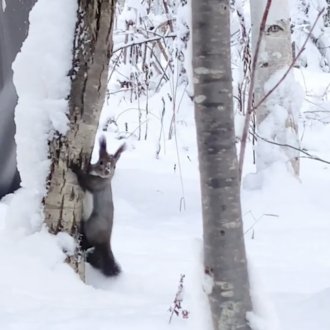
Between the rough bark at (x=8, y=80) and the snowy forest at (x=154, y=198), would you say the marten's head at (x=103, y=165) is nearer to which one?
the snowy forest at (x=154, y=198)

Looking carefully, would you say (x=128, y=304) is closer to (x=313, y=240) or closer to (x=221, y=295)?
(x=221, y=295)

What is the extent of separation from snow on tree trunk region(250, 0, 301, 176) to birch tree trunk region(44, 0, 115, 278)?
78.5 inches

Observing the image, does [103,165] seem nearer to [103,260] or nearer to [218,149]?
[103,260]

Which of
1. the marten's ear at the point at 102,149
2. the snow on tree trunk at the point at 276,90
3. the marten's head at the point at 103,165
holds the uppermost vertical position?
the snow on tree trunk at the point at 276,90

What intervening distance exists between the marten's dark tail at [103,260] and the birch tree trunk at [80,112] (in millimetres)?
118

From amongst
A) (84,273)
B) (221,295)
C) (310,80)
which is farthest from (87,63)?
(310,80)

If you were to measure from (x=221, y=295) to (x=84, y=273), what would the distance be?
1266 millimetres

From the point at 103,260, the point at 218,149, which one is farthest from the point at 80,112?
the point at 218,149

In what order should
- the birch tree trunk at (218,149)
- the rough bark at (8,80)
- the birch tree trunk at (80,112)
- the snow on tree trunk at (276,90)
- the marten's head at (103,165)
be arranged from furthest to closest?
the snow on tree trunk at (276,90), the rough bark at (8,80), the marten's head at (103,165), the birch tree trunk at (80,112), the birch tree trunk at (218,149)

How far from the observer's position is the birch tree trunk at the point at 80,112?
2359 mm

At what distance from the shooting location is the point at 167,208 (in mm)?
4113

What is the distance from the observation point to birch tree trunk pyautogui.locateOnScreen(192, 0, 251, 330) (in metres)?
1.25

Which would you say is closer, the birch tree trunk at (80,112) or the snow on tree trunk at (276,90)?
the birch tree trunk at (80,112)

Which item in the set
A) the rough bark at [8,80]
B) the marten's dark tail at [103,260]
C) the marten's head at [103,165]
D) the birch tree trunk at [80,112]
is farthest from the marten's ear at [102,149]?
the rough bark at [8,80]
